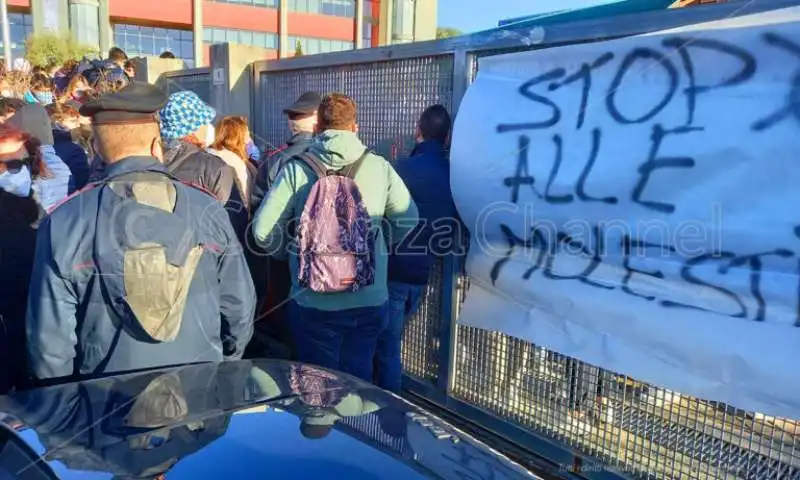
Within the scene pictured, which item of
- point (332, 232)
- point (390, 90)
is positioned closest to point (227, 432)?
point (332, 232)

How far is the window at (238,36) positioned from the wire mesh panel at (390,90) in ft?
159

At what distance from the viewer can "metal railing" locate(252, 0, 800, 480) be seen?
2.71m

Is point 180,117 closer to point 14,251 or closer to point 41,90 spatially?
point 14,251

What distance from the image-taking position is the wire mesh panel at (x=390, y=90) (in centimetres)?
395

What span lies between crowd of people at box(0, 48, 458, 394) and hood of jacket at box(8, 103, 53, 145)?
13mm

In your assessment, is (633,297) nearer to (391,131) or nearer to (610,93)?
(610,93)

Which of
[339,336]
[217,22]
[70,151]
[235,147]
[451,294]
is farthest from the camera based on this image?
[217,22]

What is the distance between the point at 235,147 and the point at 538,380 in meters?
2.57

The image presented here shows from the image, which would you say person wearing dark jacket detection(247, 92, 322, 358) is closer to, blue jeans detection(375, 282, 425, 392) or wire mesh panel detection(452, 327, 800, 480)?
blue jeans detection(375, 282, 425, 392)

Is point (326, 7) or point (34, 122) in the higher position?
point (326, 7)

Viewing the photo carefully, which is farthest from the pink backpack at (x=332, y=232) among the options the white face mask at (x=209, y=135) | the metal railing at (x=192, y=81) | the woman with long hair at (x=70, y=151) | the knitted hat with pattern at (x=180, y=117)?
the metal railing at (x=192, y=81)

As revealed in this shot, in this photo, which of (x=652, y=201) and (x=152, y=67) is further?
(x=152, y=67)

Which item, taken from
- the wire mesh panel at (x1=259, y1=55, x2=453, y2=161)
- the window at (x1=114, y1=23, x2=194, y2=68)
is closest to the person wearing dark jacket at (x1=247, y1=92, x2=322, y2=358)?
the wire mesh panel at (x1=259, y1=55, x2=453, y2=161)

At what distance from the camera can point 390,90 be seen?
432 centimetres
